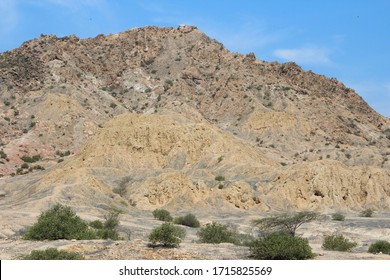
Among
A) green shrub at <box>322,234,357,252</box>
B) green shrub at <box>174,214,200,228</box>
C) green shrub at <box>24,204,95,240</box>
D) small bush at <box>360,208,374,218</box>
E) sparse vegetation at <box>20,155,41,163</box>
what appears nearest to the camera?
green shrub at <box>24,204,95,240</box>

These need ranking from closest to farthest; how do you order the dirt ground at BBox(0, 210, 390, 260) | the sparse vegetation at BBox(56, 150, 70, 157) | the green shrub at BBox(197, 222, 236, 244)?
the dirt ground at BBox(0, 210, 390, 260)
the green shrub at BBox(197, 222, 236, 244)
the sparse vegetation at BBox(56, 150, 70, 157)

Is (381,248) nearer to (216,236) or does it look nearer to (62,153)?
(216,236)

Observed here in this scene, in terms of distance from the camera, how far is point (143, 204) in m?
47.1

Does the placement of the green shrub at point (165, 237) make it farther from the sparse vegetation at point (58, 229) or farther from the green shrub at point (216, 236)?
the green shrub at point (216, 236)

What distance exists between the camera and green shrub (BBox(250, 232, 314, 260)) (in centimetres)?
1894

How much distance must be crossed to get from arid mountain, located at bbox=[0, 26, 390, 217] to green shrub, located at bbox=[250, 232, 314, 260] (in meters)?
23.5

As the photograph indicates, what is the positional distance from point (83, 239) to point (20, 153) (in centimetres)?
5269

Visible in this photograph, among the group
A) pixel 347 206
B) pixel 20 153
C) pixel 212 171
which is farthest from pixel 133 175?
pixel 20 153

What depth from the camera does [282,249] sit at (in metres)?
19.0

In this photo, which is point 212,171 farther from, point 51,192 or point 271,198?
point 51,192

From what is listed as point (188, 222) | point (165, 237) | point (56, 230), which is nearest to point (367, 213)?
point (188, 222)

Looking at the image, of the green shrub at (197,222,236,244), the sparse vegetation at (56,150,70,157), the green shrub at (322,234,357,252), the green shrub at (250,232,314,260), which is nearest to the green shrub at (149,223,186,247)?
the green shrub at (250,232,314,260)

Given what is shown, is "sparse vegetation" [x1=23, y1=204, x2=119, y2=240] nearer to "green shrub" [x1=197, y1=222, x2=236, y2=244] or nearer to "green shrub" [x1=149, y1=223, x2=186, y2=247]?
"green shrub" [x1=149, y1=223, x2=186, y2=247]

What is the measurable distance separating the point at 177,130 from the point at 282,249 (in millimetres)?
45471
